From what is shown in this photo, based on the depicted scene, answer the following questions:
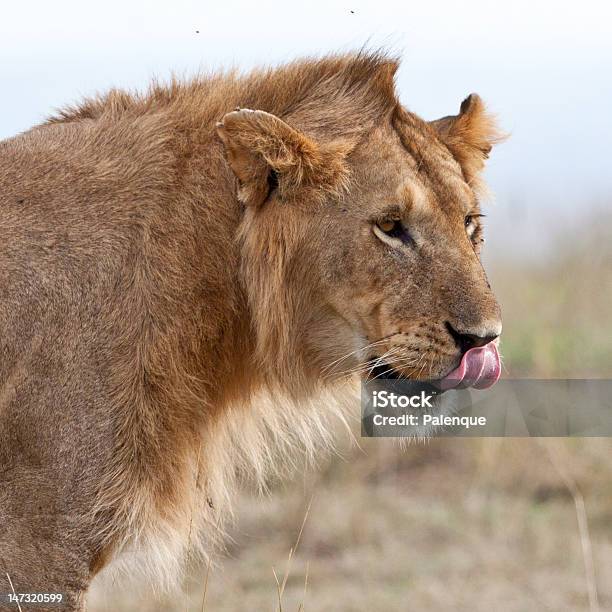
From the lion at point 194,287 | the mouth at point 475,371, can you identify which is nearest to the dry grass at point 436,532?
the lion at point 194,287

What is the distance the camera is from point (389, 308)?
3.98 meters

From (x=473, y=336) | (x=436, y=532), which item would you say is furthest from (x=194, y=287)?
(x=436, y=532)

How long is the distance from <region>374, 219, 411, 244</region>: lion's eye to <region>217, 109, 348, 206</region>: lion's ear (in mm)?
209

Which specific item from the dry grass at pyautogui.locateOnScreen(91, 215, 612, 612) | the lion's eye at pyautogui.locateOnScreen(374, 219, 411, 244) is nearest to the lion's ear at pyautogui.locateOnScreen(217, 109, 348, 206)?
the lion's eye at pyautogui.locateOnScreen(374, 219, 411, 244)

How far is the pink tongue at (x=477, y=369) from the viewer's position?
3.91 metres

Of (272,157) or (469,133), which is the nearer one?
(272,157)

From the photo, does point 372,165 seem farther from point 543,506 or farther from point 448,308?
point 543,506

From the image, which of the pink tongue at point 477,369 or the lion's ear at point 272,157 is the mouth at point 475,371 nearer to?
the pink tongue at point 477,369

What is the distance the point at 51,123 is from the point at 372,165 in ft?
4.22

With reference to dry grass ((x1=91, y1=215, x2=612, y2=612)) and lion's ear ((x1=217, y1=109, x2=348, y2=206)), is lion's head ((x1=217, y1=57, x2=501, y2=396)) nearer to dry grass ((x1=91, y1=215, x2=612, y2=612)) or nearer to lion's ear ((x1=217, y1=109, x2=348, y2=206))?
lion's ear ((x1=217, y1=109, x2=348, y2=206))

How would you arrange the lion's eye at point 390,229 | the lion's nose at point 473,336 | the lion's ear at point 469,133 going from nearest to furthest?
the lion's nose at point 473,336
the lion's eye at point 390,229
the lion's ear at point 469,133

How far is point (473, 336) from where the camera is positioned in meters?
3.88

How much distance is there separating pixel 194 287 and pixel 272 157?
0.52 meters

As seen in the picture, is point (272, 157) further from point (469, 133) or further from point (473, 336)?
point (469, 133)
